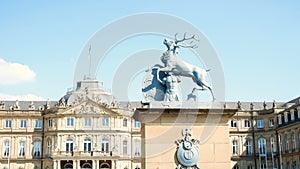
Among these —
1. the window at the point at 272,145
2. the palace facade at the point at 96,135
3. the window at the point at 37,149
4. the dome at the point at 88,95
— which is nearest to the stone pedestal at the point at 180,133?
the palace facade at the point at 96,135

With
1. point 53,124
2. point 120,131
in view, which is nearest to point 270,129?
point 120,131

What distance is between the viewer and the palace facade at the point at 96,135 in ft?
187

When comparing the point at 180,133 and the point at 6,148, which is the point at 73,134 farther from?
the point at 180,133

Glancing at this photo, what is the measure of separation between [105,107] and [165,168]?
4737 cm

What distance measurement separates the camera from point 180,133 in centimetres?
1274

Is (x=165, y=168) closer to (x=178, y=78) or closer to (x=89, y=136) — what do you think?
(x=178, y=78)

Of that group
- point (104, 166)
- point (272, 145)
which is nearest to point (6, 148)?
point (104, 166)

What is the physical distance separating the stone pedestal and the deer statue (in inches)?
38.9

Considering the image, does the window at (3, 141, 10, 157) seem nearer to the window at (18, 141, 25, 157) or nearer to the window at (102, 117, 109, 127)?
the window at (18, 141, 25, 157)

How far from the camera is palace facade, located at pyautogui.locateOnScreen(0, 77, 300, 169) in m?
57.0

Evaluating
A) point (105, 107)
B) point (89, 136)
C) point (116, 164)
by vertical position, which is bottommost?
point (116, 164)

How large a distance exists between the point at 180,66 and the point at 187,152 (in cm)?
292

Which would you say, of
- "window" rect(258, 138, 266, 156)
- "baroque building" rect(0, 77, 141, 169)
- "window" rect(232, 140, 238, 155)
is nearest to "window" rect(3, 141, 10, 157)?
"baroque building" rect(0, 77, 141, 169)

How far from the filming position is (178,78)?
1348cm
